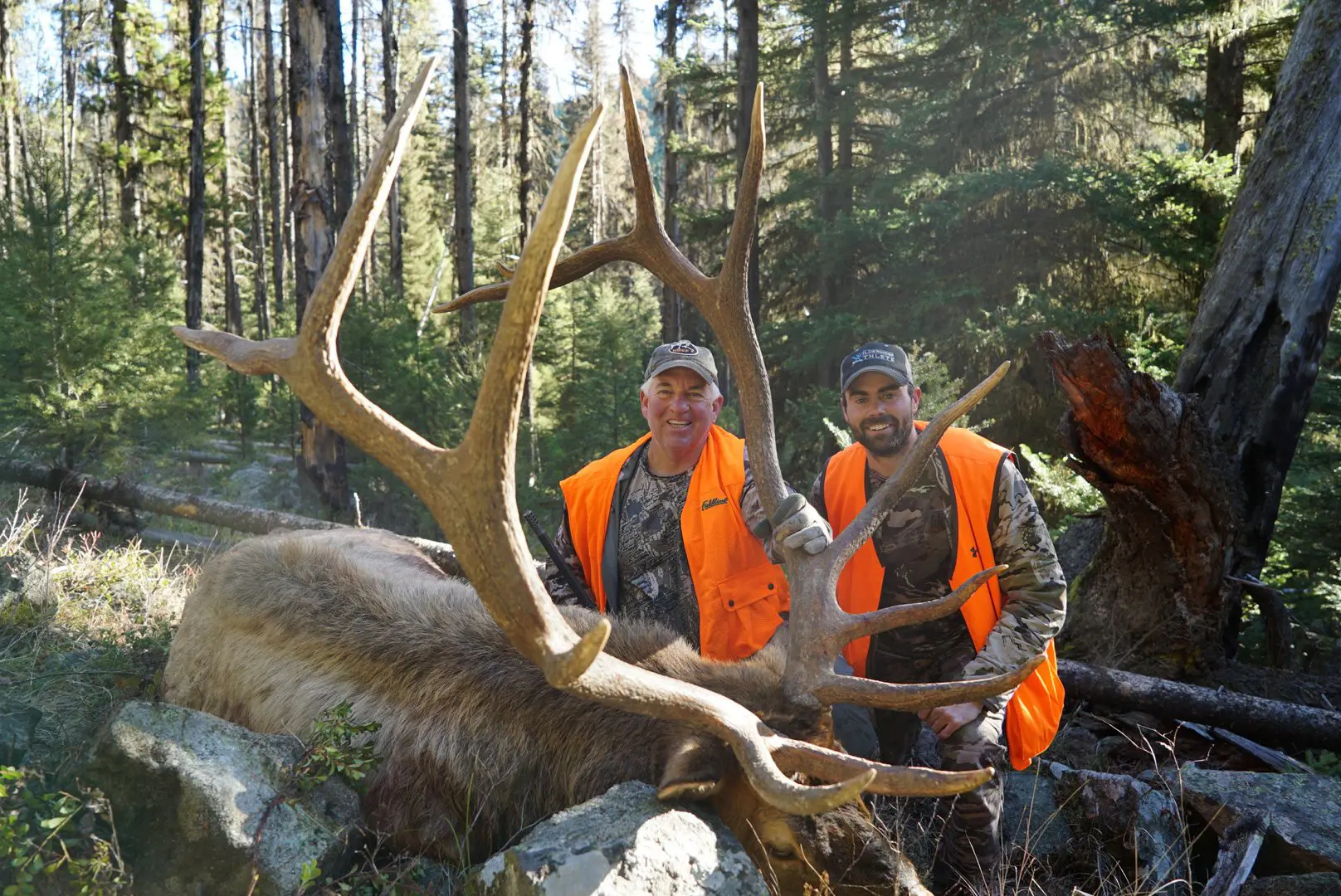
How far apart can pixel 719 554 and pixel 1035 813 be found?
175 cm

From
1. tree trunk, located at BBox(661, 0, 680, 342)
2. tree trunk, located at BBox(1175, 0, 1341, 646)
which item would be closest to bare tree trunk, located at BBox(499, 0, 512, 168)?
tree trunk, located at BBox(661, 0, 680, 342)

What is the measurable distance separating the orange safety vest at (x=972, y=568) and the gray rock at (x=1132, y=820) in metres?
0.26

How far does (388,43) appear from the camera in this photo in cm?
2464

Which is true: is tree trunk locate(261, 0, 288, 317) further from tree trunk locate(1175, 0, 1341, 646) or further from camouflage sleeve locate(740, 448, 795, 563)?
tree trunk locate(1175, 0, 1341, 646)

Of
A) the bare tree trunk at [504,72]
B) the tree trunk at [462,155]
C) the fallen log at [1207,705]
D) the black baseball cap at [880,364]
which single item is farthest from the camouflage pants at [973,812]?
the bare tree trunk at [504,72]

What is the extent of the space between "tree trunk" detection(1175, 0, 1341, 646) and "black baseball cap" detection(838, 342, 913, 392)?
8.08 ft

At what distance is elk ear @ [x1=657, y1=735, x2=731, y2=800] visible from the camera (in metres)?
2.71

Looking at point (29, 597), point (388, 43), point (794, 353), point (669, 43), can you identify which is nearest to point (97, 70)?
point (388, 43)

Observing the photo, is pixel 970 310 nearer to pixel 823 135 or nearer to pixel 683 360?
pixel 823 135

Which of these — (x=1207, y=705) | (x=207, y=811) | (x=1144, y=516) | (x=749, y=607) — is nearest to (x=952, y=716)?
(x=749, y=607)

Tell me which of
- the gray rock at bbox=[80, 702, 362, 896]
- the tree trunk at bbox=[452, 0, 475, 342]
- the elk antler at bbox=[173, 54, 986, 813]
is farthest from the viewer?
the tree trunk at bbox=[452, 0, 475, 342]

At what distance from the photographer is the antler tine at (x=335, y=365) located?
7.90 feet

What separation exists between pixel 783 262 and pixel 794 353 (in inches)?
100

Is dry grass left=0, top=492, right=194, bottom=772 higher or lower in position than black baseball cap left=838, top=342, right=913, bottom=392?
lower
